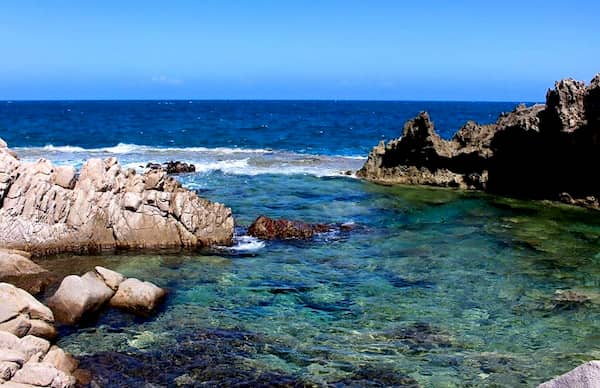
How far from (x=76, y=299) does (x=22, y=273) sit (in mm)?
3744

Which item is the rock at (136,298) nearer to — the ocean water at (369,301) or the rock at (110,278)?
the rock at (110,278)

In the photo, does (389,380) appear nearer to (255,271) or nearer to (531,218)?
(255,271)

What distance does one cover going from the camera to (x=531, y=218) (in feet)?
87.2

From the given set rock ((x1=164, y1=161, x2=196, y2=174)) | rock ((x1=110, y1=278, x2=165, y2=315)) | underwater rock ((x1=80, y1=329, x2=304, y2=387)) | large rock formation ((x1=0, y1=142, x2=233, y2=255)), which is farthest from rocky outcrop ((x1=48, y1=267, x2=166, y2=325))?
rock ((x1=164, y1=161, x2=196, y2=174))

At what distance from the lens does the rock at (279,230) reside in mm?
22656

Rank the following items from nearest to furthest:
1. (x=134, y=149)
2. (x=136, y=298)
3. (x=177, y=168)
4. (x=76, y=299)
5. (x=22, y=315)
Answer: (x=22, y=315) → (x=76, y=299) → (x=136, y=298) → (x=177, y=168) → (x=134, y=149)

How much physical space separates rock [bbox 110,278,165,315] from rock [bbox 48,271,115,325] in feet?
1.12

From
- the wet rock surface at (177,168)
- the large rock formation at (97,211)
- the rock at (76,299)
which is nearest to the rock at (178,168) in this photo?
the wet rock surface at (177,168)

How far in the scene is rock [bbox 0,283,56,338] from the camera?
11695mm

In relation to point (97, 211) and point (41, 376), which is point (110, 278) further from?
point (97, 211)

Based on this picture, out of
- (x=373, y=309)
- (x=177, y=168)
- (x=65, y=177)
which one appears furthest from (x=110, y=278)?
(x=177, y=168)

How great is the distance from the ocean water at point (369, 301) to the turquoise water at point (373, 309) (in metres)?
0.05

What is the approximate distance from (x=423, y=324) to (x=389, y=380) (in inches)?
123

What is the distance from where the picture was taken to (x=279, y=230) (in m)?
22.8
